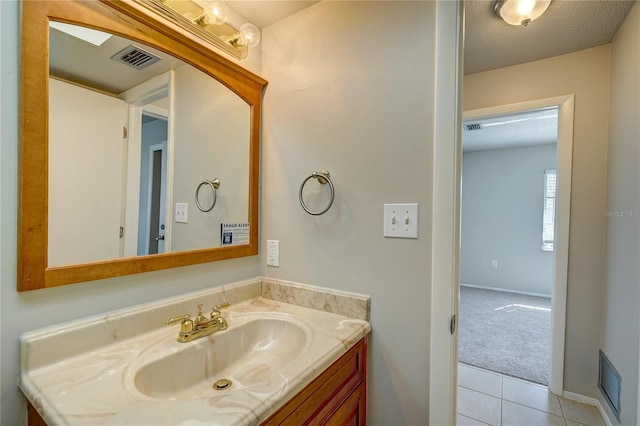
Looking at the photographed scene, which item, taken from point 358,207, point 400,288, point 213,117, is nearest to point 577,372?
point 400,288

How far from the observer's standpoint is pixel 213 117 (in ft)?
4.22

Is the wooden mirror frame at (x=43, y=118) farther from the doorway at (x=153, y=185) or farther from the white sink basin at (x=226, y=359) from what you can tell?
the white sink basin at (x=226, y=359)

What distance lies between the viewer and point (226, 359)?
102 centimetres

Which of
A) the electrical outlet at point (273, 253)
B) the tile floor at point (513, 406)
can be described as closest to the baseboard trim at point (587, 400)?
the tile floor at point (513, 406)

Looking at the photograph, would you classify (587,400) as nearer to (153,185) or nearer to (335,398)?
(335,398)

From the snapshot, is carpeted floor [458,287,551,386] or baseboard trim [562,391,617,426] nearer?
baseboard trim [562,391,617,426]

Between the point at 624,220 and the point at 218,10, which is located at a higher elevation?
the point at 218,10

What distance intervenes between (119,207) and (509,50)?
96.0 inches

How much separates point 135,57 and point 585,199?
8.69 ft

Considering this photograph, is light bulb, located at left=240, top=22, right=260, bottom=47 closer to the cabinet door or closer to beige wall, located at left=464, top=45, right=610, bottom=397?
the cabinet door

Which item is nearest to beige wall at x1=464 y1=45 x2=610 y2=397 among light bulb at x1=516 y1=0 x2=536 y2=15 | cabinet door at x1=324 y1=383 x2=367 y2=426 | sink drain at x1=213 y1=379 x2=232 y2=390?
A: light bulb at x1=516 y1=0 x2=536 y2=15

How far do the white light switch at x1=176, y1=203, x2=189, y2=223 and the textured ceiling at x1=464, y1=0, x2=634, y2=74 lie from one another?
69.0 inches

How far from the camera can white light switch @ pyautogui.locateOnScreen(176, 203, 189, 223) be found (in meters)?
1.16

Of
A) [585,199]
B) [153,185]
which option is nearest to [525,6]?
[585,199]
